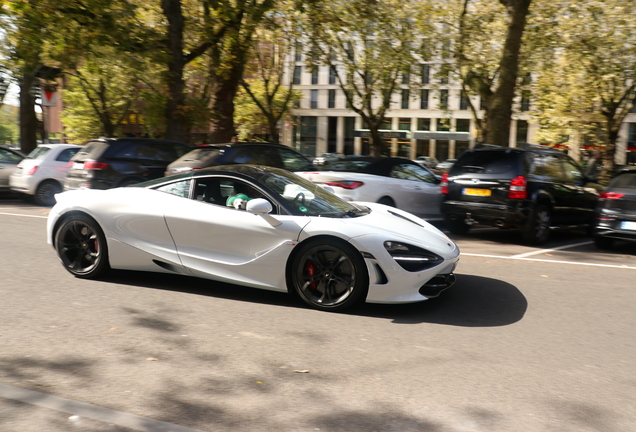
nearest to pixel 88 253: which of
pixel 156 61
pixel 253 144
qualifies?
pixel 253 144

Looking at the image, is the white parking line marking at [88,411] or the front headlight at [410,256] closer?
the white parking line marking at [88,411]

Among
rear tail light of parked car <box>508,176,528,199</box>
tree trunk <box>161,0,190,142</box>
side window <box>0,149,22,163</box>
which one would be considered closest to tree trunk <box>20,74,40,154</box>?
side window <box>0,149,22,163</box>

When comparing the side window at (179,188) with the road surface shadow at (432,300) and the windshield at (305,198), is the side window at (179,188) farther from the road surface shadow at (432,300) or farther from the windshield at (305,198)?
the road surface shadow at (432,300)

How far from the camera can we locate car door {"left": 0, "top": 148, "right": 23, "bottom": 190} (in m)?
16.0

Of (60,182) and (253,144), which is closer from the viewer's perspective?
(253,144)

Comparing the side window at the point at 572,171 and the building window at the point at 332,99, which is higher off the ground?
the building window at the point at 332,99

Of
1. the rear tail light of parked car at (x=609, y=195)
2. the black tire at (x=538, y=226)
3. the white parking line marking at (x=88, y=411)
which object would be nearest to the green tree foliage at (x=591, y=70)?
the rear tail light of parked car at (x=609, y=195)

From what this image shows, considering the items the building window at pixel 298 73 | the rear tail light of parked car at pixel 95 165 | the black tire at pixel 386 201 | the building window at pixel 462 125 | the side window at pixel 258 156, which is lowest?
the black tire at pixel 386 201

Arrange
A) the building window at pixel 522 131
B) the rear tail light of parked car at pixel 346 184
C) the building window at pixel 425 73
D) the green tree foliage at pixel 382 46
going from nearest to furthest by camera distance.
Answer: the rear tail light of parked car at pixel 346 184, the green tree foliage at pixel 382 46, the building window at pixel 425 73, the building window at pixel 522 131

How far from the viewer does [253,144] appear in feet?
41.9

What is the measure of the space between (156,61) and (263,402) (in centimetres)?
1473

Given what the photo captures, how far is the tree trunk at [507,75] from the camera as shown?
1552cm

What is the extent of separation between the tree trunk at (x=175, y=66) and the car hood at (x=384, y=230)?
41.8 ft

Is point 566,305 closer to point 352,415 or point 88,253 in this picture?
point 352,415
